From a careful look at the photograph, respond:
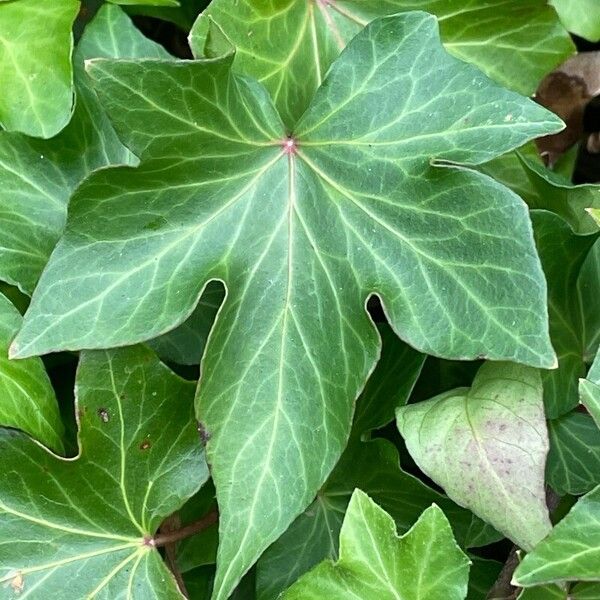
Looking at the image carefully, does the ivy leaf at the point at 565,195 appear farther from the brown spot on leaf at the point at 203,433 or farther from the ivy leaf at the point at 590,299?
the brown spot on leaf at the point at 203,433

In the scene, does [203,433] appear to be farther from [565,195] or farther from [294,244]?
[565,195]

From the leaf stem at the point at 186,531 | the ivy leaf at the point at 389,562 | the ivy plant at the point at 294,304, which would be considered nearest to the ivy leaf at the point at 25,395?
the ivy plant at the point at 294,304

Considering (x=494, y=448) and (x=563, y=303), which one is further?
(x=563, y=303)

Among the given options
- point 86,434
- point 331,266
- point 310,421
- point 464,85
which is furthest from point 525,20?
point 86,434

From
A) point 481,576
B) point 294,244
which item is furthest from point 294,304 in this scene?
point 481,576

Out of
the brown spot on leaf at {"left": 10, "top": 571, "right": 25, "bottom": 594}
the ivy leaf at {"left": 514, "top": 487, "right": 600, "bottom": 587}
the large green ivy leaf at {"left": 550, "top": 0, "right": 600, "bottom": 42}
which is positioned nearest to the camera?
the ivy leaf at {"left": 514, "top": 487, "right": 600, "bottom": 587}

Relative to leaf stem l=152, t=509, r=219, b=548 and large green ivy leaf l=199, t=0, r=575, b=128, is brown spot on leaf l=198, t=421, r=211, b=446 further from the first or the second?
large green ivy leaf l=199, t=0, r=575, b=128

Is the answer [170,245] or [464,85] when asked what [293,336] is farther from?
[464,85]

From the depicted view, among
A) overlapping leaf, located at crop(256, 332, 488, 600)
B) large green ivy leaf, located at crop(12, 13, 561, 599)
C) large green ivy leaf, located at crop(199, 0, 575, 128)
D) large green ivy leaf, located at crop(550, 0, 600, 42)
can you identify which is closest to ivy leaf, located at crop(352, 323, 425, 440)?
overlapping leaf, located at crop(256, 332, 488, 600)
